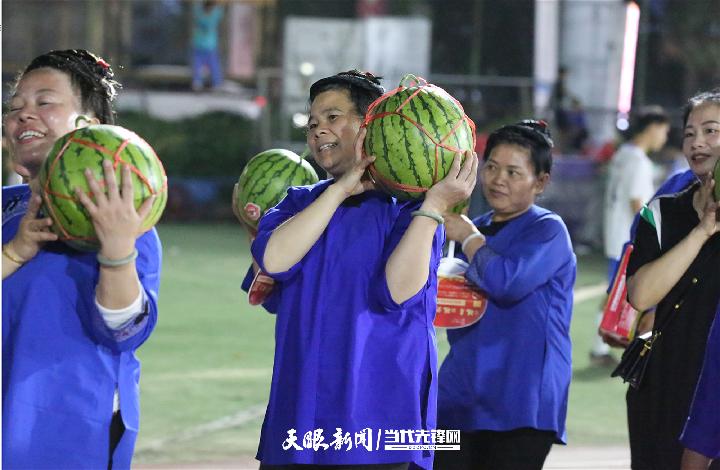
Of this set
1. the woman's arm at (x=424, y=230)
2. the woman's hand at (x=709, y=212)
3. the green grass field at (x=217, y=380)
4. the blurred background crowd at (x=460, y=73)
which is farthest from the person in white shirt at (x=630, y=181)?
the woman's arm at (x=424, y=230)

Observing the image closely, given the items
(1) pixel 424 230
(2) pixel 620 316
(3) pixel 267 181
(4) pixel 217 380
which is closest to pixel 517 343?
(2) pixel 620 316

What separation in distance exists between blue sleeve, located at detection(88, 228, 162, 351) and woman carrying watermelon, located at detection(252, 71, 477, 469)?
1.19 ft

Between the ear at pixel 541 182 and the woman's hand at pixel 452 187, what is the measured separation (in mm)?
1531

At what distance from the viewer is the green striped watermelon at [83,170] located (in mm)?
3045

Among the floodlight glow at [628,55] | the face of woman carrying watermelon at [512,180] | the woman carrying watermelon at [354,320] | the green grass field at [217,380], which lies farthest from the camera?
the floodlight glow at [628,55]

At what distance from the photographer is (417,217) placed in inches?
137

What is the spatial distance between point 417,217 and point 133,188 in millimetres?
869

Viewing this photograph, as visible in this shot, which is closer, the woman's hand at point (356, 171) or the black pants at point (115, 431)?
the black pants at point (115, 431)

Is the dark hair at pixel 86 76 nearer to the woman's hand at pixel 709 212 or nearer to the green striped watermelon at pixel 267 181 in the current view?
the green striped watermelon at pixel 267 181

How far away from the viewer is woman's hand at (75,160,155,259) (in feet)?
9.91

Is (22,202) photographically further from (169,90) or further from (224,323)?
(169,90)

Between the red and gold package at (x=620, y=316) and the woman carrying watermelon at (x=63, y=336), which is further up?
the woman carrying watermelon at (x=63, y=336)

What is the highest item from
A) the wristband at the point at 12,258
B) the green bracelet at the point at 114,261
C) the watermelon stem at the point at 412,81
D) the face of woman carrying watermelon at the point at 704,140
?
the watermelon stem at the point at 412,81

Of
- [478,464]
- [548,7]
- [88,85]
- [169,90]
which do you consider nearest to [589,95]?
[548,7]
